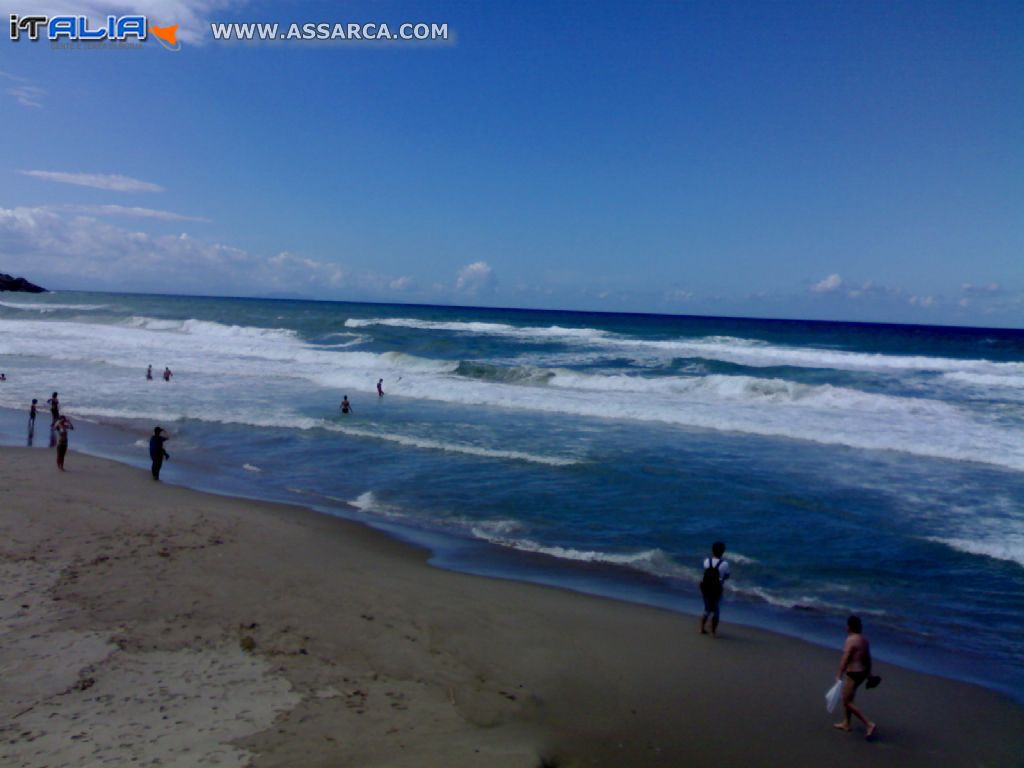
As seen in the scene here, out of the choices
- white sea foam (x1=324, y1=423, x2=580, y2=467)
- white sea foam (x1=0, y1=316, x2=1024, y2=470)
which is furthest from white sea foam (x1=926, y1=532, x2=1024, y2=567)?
white sea foam (x1=324, y1=423, x2=580, y2=467)

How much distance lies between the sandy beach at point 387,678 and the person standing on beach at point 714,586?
0.25m

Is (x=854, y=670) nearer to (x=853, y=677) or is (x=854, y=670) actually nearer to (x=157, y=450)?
(x=853, y=677)

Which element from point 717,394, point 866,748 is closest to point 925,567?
point 866,748

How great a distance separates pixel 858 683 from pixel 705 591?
204 centimetres

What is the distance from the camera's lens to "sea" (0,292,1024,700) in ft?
34.1

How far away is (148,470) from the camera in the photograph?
16.5 meters

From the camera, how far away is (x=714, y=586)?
8.63 metres

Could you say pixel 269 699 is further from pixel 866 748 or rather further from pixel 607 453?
pixel 607 453

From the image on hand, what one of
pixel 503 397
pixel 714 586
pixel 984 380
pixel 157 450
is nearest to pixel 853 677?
pixel 714 586

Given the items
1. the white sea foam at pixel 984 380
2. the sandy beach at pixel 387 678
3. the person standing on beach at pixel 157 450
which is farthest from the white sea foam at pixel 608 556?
the white sea foam at pixel 984 380

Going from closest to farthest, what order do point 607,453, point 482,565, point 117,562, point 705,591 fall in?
point 705,591
point 117,562
point 482,565
point 607,453

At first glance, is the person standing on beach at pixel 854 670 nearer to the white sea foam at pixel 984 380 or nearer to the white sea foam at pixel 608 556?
the white sea foam at pixel 608 556

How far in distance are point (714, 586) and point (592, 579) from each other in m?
2.43

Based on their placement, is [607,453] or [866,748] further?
[607,453]
